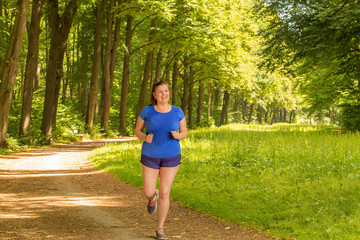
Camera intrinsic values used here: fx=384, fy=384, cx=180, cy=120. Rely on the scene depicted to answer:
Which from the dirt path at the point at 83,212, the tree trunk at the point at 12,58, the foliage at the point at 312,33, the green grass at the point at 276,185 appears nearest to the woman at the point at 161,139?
the dirt path at the point at 83,212

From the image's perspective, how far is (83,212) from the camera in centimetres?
691

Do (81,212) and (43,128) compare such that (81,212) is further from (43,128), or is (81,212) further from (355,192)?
(43,128)

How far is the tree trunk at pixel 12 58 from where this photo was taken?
15.5 metres

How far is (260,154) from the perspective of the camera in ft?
39.7

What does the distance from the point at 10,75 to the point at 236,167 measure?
10.4 m

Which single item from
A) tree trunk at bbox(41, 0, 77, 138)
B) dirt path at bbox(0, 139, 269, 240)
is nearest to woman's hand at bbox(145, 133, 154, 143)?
dirt path at bbox(0, 139, 269, 240)

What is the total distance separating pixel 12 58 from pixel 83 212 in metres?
11.0

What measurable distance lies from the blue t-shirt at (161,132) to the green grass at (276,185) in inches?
90.7

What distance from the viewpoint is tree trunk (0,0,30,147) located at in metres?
15.5

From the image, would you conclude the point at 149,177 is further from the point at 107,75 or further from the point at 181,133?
the point at 107,75

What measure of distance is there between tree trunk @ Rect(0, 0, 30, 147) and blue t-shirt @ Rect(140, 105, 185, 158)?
41.0ft

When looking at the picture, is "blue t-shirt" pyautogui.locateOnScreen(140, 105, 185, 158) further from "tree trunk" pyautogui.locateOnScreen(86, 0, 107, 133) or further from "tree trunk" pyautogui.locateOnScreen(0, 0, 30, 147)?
"tree trunk" pyautogui.locateOnScreen(86, 0, 107, 133)

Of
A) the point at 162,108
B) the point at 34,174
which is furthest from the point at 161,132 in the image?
the point at 34,174

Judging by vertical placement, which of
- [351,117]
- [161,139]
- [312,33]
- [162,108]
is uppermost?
[312,33]
